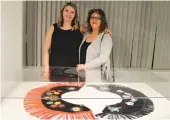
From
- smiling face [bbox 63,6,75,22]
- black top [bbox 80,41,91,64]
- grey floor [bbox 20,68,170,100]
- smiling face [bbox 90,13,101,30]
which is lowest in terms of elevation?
grey floor [bbox 20,68,170,100]

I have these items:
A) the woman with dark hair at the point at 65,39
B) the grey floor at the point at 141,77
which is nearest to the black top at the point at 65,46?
the woman with dark hair at the point at 65,39

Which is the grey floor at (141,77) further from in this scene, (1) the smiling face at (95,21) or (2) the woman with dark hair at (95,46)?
(1) the smiling face at (95,21)

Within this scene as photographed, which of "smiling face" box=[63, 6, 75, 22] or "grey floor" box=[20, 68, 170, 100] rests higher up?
"smiling face" box=[63, 6, 75, 22]

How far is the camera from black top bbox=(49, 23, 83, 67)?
3.34 ft

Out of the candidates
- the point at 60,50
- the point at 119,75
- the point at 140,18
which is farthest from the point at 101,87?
the point at 140,18

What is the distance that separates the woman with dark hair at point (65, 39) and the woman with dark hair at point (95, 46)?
3cm

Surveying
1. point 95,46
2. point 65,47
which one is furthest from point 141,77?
point 65,47

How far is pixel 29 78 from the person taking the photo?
105 cm

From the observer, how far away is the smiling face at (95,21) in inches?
39.9

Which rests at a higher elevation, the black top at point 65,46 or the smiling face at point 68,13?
the smiling face at point 68,13

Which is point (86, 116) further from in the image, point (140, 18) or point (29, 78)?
point (140, 18)

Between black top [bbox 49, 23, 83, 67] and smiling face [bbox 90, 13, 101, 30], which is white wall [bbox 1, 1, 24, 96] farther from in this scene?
smiling face [bbox 90, 13, 101, 30]

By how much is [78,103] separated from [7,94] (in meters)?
0.28

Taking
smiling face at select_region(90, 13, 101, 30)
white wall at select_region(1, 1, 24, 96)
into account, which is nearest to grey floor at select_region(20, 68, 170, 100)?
white wall at select_region(1, 1, 24, 96)
